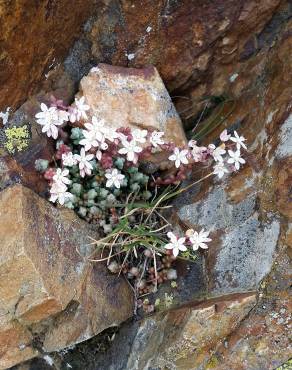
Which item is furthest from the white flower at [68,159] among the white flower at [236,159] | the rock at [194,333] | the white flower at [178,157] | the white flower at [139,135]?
the rock at [194,333]

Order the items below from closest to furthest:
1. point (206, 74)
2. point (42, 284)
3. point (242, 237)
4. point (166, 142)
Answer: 1. point (42, 284)
2. point (242, 237)
3. point (166, 142)
4. point (206, 74)

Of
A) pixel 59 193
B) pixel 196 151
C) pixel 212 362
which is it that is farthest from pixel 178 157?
pixel 212 362

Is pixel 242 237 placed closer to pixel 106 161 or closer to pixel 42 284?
pixel 106 161

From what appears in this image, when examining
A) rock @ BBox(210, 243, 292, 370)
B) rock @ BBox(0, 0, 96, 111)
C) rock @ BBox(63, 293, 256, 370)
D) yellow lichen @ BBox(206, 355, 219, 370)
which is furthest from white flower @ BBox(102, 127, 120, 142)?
yellow lichen @ BBox(206, 355, 219, 370)

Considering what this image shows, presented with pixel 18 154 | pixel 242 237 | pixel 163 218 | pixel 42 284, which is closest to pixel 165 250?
pixel 163 218

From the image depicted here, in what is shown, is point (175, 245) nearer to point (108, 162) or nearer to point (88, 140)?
point (108, 162)

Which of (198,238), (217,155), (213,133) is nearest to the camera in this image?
(198,238)
